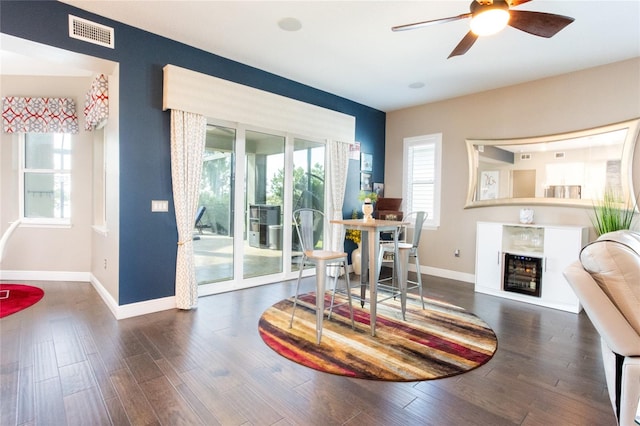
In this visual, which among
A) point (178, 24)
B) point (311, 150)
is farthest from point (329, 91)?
point (178, 24)

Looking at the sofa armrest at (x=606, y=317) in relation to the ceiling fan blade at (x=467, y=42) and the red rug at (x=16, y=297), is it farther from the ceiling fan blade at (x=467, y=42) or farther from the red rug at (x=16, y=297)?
the red rug at (x=16, y=297)

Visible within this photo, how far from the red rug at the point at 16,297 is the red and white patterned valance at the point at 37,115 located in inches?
84.8

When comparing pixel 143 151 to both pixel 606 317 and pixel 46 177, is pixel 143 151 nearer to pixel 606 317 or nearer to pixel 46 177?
pixel 46 177

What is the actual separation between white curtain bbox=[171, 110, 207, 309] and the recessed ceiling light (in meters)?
1.32

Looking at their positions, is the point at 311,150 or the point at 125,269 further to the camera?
the point at 311,150

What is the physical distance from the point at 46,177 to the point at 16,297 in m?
1.91

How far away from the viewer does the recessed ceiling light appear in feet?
10.3

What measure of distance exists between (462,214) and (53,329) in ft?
17.4

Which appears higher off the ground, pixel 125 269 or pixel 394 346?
pixel 125 269

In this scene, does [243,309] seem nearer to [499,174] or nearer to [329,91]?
[329,91]

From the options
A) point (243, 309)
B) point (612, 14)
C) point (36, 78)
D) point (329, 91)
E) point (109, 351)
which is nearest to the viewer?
point (109, 351)

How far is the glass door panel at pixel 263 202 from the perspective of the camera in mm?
4535

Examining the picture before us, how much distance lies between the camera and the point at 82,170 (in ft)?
16.0

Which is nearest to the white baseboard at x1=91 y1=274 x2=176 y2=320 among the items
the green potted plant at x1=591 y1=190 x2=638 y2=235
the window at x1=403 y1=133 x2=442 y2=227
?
the window at x1=403 y1=133 x2=442 y2=227
